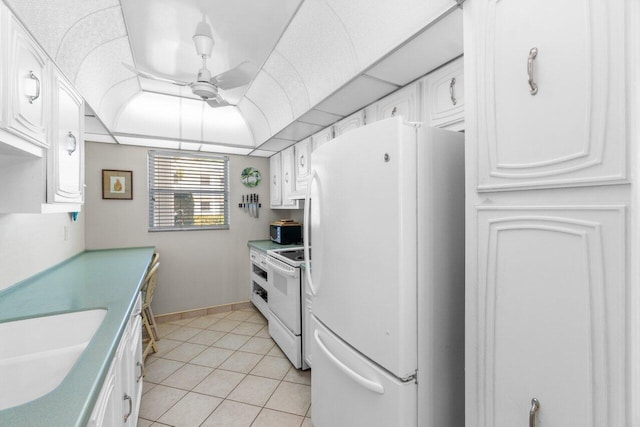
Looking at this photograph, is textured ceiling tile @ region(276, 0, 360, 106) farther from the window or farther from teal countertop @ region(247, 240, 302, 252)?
the window

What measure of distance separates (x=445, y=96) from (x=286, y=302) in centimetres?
207

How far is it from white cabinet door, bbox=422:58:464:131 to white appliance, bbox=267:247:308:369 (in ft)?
4.99

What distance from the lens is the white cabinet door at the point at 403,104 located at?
1.81 metres

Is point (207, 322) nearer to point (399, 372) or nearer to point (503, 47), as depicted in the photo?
point (399, 372)

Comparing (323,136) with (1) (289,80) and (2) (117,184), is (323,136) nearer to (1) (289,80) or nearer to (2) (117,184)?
(1) (289,80)

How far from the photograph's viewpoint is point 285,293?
264 centimetres

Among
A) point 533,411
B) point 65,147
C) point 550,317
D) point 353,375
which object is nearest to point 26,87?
point 65,147

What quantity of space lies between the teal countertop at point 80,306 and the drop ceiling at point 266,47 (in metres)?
1.30

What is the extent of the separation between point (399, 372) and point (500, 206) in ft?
2.37

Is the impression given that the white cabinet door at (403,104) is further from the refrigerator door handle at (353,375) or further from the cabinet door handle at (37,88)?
the cabinet door handle at (37,88)

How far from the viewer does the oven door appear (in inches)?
95.3

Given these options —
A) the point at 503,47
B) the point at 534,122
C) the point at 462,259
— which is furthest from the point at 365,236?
the point at 503,47

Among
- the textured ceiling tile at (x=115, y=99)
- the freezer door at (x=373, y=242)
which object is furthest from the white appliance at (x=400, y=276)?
the textured ceiling tile at (x=115, y=99)

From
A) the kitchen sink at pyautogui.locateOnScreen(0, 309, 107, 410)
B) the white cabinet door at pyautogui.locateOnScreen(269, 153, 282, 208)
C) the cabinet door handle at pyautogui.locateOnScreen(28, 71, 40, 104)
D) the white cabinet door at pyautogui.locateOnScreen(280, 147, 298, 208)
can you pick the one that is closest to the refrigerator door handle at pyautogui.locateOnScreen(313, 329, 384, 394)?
the kitchen sink at pyautogui.locateOnScreen(0, 309, 107, 410)
